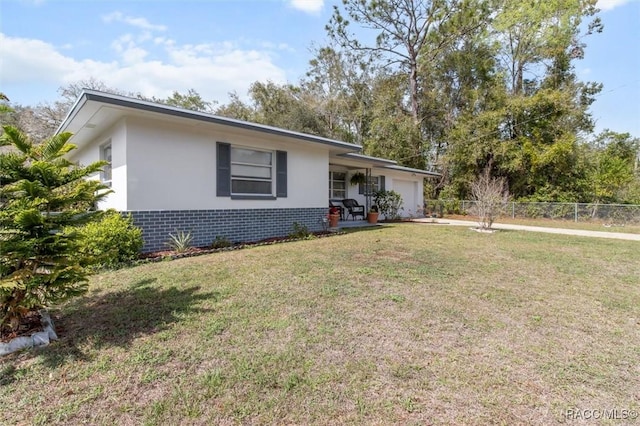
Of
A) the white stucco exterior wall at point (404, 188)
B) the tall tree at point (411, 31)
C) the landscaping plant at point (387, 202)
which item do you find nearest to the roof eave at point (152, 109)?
the white stucco exterior wall at point (404, 188)

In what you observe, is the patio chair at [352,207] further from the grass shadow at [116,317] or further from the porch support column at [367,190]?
the grass shadow at [116,317]

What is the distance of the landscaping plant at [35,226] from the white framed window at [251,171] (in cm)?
485

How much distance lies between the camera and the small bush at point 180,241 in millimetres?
6415

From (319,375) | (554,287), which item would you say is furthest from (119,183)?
(554,287)

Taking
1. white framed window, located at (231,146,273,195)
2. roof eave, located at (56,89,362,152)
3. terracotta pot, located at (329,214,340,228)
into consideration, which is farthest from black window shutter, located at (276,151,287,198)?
terracotta pot, located at (329,214,340,228)

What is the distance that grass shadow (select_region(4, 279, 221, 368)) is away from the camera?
8.70ft

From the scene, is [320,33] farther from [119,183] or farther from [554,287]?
[554,287]

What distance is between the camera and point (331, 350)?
262 cm

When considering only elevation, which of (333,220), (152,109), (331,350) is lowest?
(331,350)

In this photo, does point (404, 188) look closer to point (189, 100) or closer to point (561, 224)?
point (561, 224)

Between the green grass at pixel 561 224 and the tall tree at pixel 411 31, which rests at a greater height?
the tall tree at pixel 411 31

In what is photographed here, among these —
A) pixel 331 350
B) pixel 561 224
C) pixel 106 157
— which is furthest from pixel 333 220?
pixel 561 224

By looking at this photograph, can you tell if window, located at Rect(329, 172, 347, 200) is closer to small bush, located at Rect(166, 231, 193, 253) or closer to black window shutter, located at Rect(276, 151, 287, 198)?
black window shutter, located at Rect(276, 151, 287, 198)

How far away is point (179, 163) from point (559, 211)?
17.5 metres
